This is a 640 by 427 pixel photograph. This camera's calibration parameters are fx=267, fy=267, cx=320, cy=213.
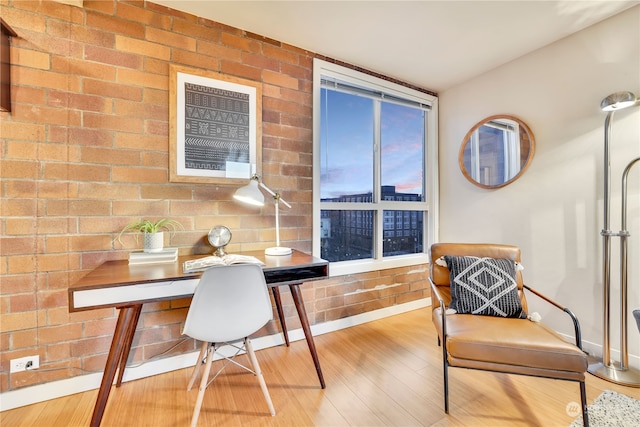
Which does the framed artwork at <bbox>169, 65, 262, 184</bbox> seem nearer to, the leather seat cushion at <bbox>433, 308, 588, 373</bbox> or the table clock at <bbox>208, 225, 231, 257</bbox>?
the table clock at <bbox>208, 225, 231, 257</bbox>

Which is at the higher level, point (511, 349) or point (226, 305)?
point (226, 305)

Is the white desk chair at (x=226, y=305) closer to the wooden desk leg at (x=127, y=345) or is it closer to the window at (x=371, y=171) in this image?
the wooden desk leg at (x=127, y=345)

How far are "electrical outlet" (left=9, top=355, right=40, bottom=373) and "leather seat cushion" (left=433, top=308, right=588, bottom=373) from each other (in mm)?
2388

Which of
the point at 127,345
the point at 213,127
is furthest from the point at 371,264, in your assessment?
the point at 127,345

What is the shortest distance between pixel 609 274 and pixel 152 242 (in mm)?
3114

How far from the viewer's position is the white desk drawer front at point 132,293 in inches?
45.6

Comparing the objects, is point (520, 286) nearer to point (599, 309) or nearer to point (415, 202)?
point (599, 309)

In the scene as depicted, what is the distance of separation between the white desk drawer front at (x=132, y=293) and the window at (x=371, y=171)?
1.27 m

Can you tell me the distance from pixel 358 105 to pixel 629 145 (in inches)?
82.5

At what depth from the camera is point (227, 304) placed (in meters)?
1.32

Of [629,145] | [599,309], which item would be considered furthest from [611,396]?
[629,145]

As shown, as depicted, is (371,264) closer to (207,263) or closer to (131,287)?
(207,263)

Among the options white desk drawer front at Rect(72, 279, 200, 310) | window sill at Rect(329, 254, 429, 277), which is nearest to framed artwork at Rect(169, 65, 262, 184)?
white desk drawer front at Rect(72, 279, 200, 310)

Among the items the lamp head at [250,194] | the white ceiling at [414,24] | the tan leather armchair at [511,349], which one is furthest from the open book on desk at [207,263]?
the white ceiling at [414,24]
